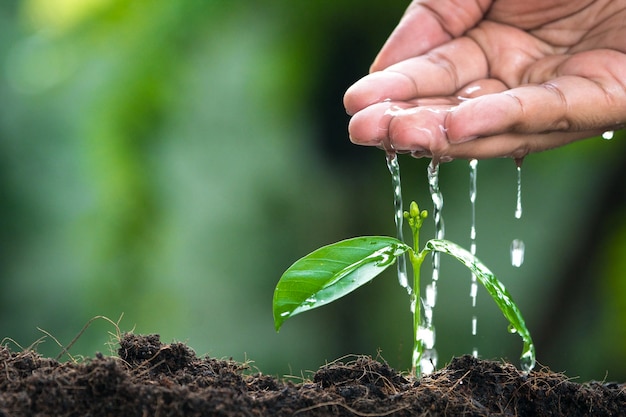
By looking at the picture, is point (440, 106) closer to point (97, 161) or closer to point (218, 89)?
point (218, 89)

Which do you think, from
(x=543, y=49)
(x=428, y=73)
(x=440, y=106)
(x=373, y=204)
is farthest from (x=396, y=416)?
(x=373, y=204)

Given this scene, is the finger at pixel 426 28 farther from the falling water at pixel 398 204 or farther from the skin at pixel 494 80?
the falling water at pixel 398 204

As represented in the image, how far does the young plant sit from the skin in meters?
0.18

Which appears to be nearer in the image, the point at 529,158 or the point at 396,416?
the point at 396,416

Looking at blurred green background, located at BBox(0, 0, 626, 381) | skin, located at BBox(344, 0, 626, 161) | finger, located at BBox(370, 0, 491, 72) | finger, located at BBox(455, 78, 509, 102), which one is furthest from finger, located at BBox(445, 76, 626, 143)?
blurred green background, located at BBox(0, 0, 626, 381)

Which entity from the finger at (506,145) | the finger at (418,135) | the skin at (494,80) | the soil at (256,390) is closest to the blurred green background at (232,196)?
the skin at (494,80)

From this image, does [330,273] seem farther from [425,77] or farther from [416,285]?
[425,77]

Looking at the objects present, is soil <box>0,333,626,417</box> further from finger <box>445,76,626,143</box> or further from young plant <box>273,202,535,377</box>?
finger <box>445,76,626,143</box>

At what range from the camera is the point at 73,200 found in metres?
2.14

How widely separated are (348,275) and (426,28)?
659 mm

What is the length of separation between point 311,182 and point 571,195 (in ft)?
2.51

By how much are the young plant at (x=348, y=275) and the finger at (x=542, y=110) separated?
0.69 feet

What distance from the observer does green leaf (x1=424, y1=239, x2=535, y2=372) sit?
87 cm

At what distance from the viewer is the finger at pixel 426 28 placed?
1.37 m
